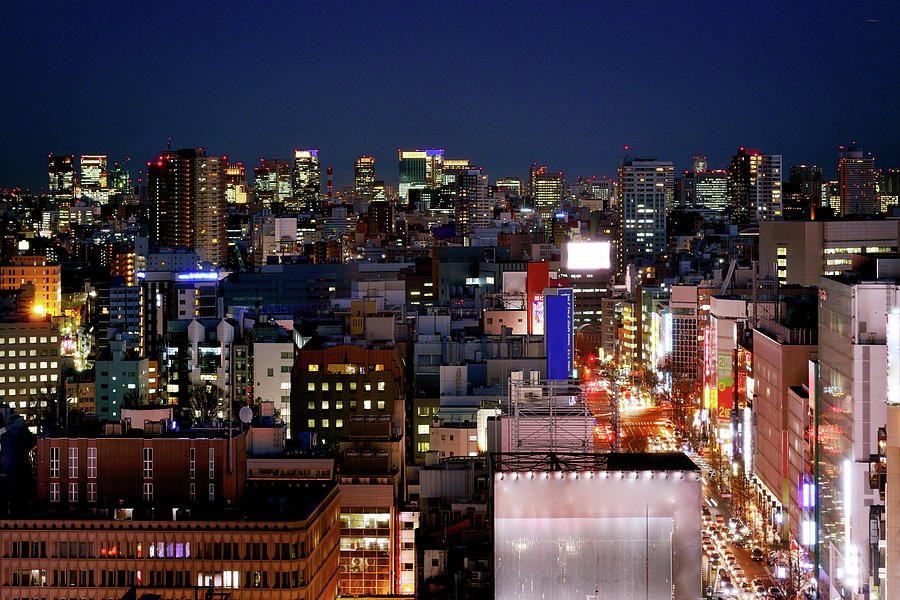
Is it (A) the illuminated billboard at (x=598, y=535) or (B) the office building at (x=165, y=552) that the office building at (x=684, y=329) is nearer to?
(B) the office building at (x=165, y=552)

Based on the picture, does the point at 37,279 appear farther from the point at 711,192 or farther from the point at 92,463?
the point at 711,192

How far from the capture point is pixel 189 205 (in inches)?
4058

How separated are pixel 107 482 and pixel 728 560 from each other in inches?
517

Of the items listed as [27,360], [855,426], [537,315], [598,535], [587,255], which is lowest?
[598,535]

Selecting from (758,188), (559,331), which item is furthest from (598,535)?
(758,188)

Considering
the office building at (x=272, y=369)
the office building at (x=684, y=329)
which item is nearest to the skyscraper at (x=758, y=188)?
the office building at (x=684, y=329)

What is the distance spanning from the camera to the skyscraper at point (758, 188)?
106 m

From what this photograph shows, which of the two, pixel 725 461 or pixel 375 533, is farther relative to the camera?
pixel 725 461

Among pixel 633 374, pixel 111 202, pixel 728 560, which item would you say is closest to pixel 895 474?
pixel 728 560

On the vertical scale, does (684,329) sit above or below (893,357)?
below

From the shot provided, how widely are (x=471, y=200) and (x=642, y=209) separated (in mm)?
26367

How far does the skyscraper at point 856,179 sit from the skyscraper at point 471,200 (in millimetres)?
36595

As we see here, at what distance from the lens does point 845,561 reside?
23.7 meters

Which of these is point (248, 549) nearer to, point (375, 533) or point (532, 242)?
point (375, 533)
